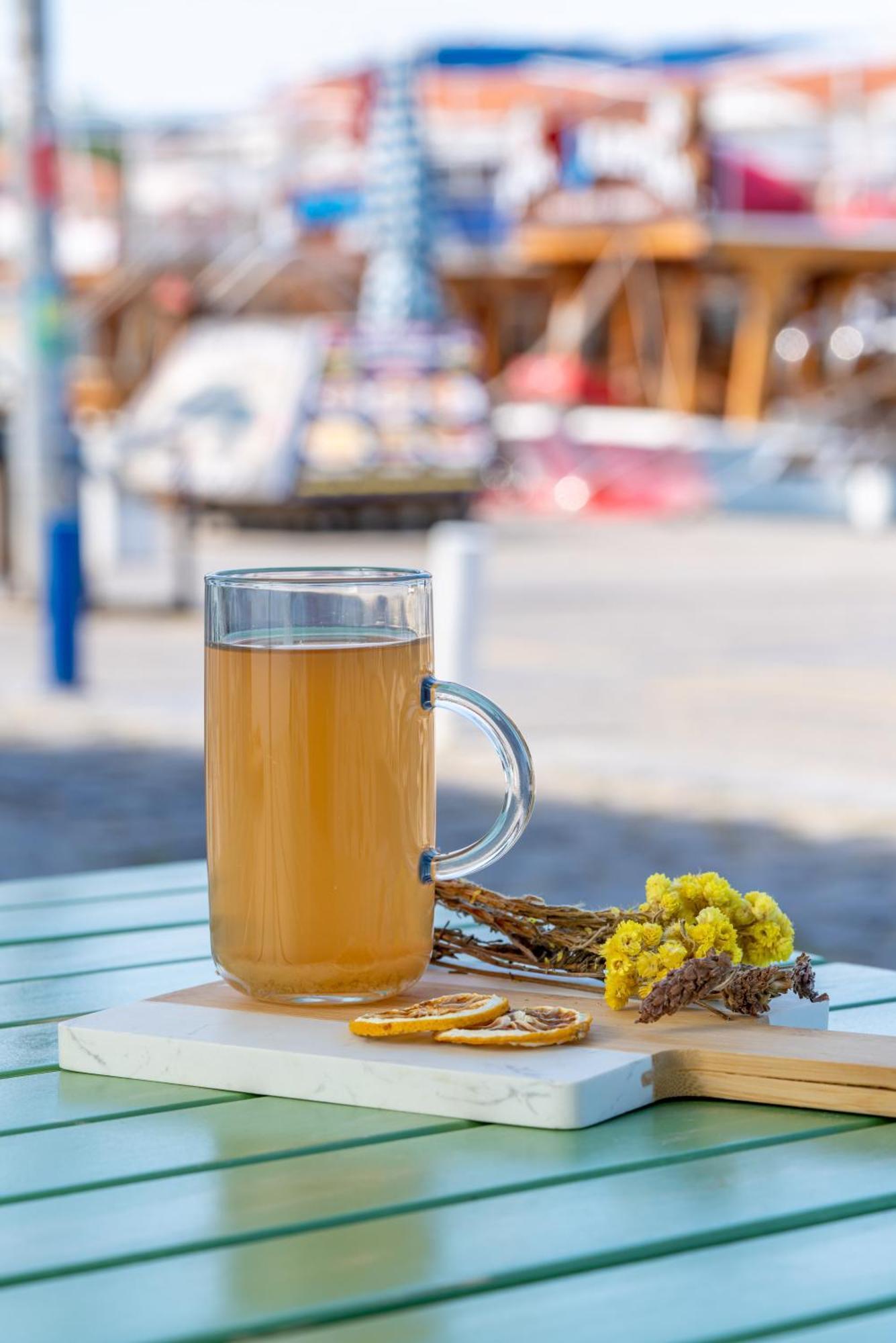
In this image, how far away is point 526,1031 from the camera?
1.08 m

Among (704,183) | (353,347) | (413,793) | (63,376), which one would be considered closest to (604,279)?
(704,183)

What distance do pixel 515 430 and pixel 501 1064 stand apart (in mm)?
18468

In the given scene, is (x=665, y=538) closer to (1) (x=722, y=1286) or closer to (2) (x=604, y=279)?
(2) (x=604, y=279)

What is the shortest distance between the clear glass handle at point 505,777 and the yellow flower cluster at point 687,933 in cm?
9

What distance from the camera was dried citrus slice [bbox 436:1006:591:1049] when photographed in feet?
3.52

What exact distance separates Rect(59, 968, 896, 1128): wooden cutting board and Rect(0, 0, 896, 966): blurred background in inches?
124

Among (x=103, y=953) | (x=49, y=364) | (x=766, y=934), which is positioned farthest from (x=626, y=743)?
(x=766, y=934)

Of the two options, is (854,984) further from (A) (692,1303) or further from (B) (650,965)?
A: (A) (692,1303)

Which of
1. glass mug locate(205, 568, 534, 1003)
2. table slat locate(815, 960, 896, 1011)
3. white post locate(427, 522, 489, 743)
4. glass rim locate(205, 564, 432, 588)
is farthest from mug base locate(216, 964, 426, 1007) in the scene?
white post locate(427, 522, 489, 743)

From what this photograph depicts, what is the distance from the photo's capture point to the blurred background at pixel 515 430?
19.7ft

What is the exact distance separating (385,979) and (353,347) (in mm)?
15557

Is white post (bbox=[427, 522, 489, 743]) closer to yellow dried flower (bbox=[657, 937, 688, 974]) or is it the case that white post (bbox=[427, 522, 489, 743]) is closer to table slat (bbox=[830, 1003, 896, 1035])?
table slat (bbox=[830, 1003, 896, 1035])

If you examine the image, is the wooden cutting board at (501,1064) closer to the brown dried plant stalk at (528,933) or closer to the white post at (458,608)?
the brown dried plant stalk at (528,933)

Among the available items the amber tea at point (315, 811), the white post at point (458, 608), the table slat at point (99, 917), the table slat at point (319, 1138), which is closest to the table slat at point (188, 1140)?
the table slat at point (319, 1138)
